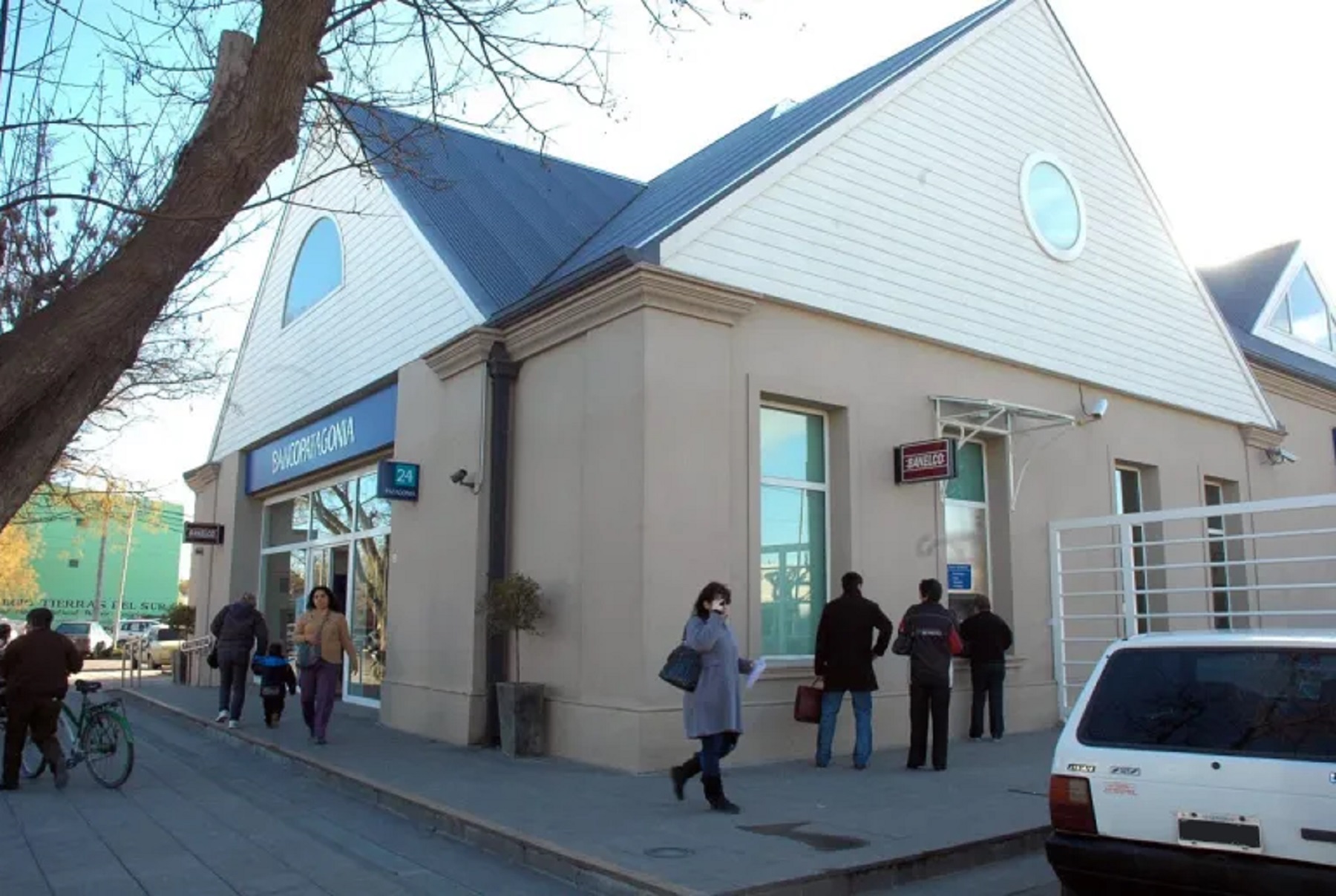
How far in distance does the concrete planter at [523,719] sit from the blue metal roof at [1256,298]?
14.4m

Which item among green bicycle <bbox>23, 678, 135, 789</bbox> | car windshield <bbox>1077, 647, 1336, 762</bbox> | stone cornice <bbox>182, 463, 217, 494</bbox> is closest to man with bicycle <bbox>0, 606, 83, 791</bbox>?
green bicycle <bbox>23, 678, 135, 789</bbox>

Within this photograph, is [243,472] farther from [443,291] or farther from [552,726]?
[552,726]

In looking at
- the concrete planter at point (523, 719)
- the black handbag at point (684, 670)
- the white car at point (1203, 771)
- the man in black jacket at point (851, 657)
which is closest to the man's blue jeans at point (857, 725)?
the man in black jacket at point (851, 657)

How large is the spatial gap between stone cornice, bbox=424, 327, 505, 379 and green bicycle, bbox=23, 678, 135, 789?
5.02 metres

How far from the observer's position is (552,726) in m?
10.7

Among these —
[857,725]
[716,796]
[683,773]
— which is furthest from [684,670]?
[857,725]

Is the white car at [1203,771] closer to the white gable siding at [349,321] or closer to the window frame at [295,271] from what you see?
the white gable siding at [349,321]

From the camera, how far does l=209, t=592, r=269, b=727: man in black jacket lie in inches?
531

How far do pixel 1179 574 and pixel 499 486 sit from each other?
9.82m

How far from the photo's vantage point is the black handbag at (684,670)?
25.3 ft

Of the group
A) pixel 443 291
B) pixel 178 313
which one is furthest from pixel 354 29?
pixel 178 313

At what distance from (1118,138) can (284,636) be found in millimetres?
16769

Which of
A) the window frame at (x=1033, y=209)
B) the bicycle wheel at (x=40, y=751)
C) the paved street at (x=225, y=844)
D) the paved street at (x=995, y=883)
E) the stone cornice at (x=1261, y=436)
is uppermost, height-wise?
the window frame at (x=1033, y=209)

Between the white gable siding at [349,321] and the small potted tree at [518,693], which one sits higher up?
the white gable siding at [349,321]
